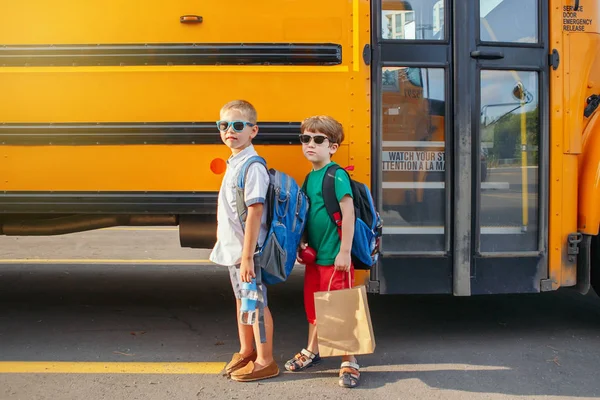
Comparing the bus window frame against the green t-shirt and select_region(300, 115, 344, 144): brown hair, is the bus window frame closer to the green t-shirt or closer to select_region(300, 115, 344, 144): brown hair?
select_region(300, 115, 344, 144): brown hair

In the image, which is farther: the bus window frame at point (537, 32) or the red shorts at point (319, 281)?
the bus window frame at point (537, 32)

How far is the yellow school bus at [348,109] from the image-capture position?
123 inches

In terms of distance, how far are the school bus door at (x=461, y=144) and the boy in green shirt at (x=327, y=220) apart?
0.44 meters

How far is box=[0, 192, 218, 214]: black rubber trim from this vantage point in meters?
3.16

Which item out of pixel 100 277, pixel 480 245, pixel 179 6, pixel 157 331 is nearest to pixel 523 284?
pixel 480 245

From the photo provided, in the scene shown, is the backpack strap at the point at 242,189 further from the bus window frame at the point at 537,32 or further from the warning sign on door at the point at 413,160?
the bus window frame at the point at 537,32

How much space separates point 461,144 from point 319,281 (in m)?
1.14

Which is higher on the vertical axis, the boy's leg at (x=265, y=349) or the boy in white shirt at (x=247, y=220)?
the boy in white shirt at (x=247, y=220)

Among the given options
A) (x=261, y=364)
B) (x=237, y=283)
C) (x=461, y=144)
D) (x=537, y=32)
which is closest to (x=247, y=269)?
(x=237, y=283)

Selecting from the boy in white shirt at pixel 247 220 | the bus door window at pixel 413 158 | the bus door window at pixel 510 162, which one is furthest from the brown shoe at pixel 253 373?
the bus door window at pixel 510 162

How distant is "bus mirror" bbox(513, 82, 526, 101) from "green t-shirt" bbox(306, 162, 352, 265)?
1.26 metres

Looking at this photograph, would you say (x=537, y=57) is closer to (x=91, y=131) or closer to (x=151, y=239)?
(x=91, y=131)

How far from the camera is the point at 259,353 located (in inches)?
114

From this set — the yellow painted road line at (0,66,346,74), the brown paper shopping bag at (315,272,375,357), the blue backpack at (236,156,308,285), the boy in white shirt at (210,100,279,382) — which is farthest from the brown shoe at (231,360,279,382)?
the yellow painted road line at (0,66,346,74)
